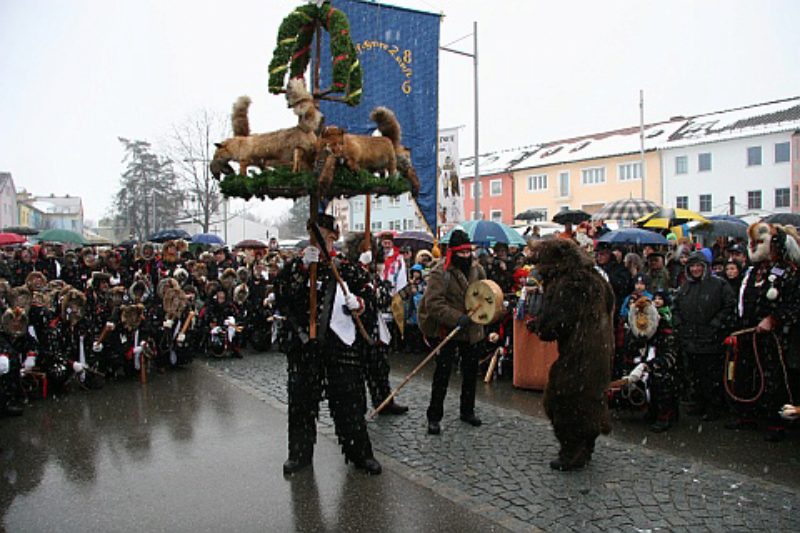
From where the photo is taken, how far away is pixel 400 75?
37.8 feet

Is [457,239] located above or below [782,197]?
below

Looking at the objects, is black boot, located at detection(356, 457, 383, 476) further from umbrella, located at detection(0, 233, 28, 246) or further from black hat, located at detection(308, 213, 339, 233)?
umbrella, located at detection(0, 233, 28, 246)

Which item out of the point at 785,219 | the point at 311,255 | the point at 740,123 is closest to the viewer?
the point at 311,255

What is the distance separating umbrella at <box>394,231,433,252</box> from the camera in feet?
51.8

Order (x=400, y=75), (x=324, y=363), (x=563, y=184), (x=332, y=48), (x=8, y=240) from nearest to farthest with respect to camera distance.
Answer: (x=332, y=48)
(x=324, y=363)
(x=400, y=75)
(x=8, y=240)
(x=563, y=184)

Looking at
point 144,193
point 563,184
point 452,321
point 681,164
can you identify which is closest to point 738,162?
point 681,164

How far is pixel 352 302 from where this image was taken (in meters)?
5.15

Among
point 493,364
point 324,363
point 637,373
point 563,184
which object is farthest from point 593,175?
point 324,363

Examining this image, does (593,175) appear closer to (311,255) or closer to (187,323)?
(187,323)

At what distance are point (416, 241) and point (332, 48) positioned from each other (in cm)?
1086

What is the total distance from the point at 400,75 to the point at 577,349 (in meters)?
7.77

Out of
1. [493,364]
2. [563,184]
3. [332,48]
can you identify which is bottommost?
[493,364]

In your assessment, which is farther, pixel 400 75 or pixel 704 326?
pixel 400 75

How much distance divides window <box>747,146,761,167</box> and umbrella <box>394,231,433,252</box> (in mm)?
28691
